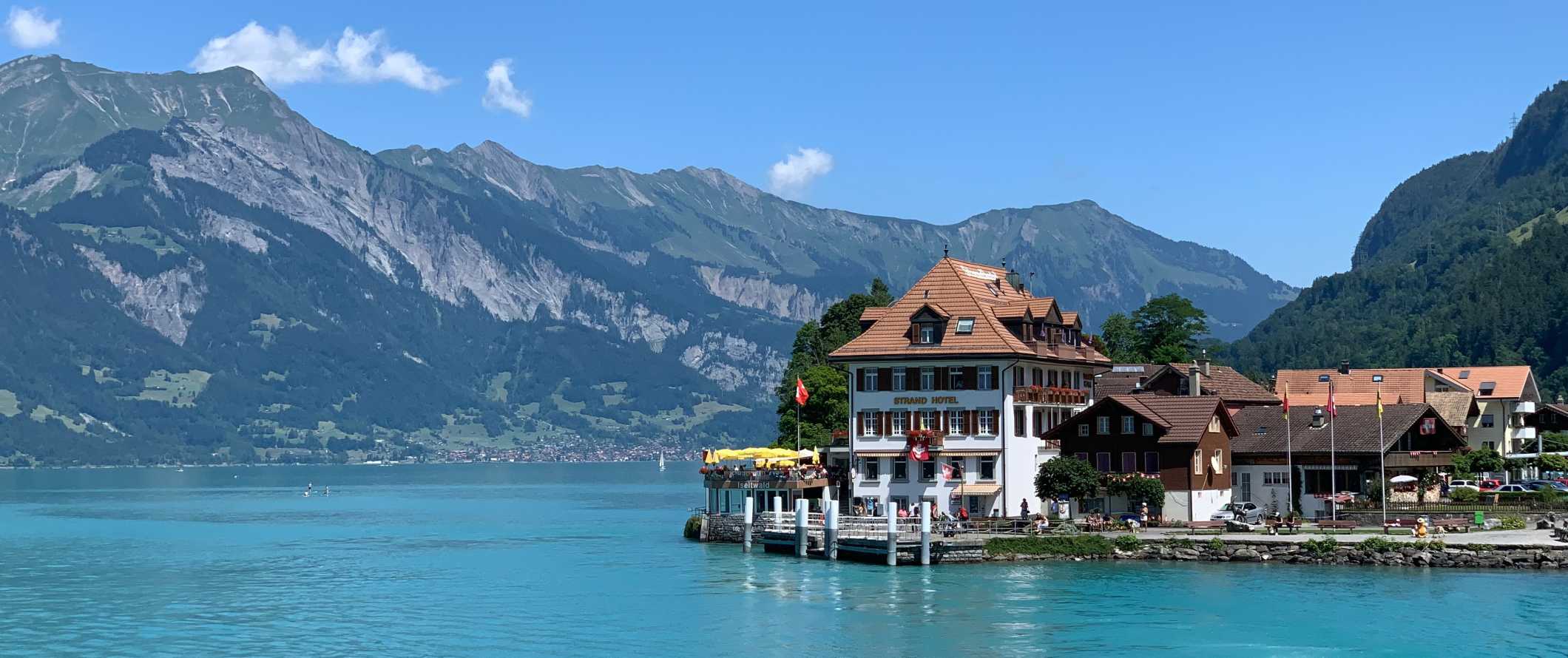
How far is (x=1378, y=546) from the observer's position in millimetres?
83062

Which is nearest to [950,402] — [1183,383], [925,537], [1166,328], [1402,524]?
[925,537]

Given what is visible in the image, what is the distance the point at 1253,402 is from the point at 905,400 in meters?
31.3

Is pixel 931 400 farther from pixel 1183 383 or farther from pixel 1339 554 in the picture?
pixel 1183 383

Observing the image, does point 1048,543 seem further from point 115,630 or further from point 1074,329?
point 115,630

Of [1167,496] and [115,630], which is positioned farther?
[1167,496]

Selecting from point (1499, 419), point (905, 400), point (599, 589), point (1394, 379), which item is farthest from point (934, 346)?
point (1499, 419)

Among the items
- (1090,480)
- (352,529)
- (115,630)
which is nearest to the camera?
(115,630)

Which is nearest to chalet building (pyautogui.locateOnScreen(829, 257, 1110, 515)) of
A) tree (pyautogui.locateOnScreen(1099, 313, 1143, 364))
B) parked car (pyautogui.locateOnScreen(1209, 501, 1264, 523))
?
parked car (pyautogui.locateOnScreen(1209, 501, 1264, 523))

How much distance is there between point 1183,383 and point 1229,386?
4.60 metres

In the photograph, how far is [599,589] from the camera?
84.9 metres

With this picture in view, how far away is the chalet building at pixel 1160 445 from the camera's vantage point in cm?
9619

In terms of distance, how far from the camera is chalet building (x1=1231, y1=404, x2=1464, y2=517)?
334 feet

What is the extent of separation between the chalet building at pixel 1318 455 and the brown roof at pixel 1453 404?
24547 mm

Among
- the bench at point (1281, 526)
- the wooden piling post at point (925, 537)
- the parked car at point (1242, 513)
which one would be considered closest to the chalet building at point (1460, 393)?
the parked car at point (1242, 513)
